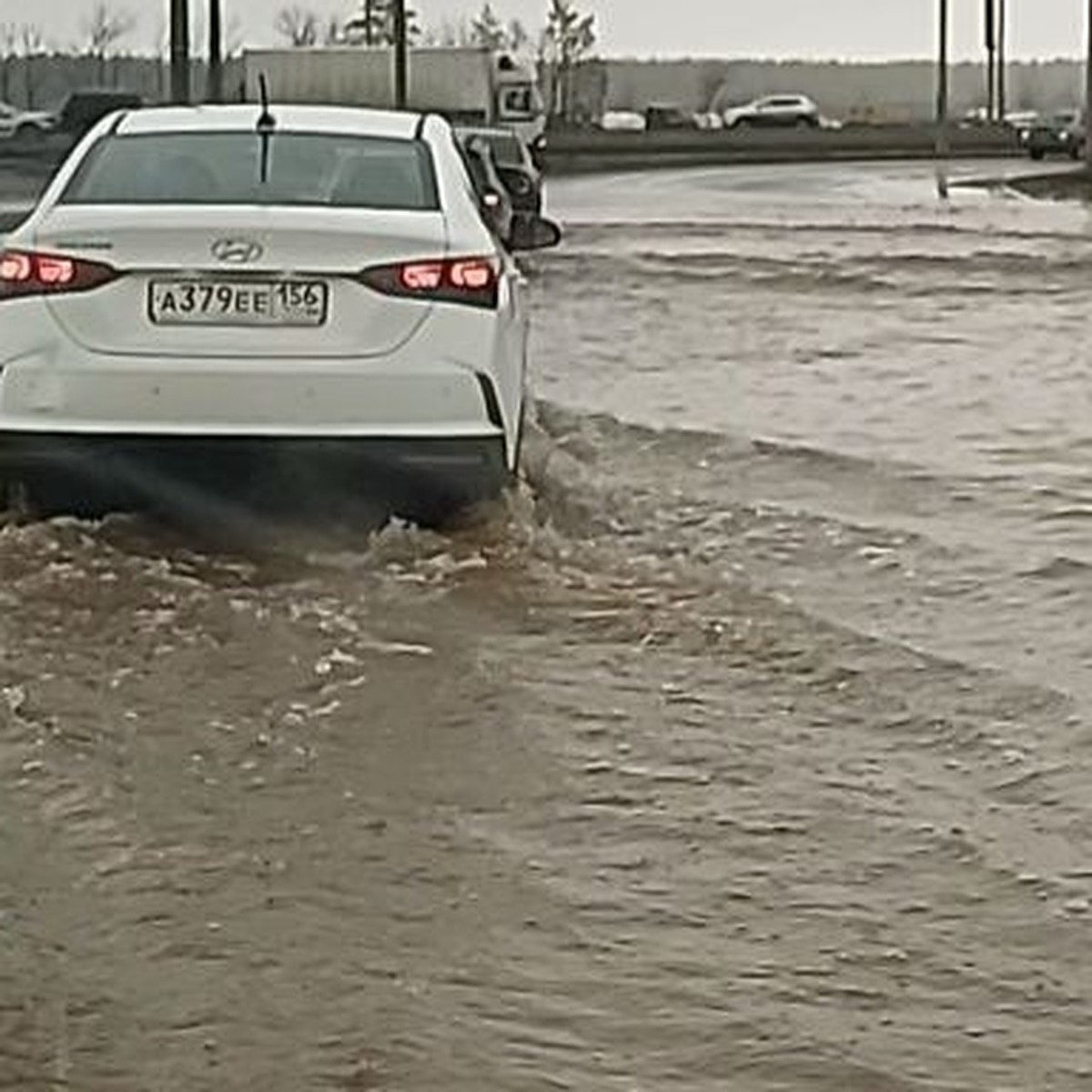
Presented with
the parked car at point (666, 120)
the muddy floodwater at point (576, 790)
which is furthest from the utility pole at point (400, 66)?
the muddy floodwater at point (576, 790)

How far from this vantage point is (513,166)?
27.4m

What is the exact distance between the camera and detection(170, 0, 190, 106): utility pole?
35812mm

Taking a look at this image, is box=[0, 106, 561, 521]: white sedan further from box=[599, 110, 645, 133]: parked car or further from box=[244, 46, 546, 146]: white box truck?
box=[599, 110, 645, 133]: parked car

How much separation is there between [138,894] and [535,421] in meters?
7.38

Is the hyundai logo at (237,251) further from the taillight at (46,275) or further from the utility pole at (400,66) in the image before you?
the utility pole at (400,66)

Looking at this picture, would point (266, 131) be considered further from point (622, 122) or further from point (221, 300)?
point (622, 122)

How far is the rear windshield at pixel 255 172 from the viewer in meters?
8.47

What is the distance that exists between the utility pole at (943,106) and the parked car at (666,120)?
7389 mm

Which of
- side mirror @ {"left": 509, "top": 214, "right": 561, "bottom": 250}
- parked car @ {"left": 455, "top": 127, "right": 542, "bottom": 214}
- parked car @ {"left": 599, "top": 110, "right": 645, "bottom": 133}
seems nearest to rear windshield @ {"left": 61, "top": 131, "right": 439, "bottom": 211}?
side mirror @ {"left": 509, "top": 214, "right": 561, "bottom": 250}

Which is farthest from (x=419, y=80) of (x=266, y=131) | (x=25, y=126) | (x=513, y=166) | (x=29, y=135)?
(x=266, y=131)

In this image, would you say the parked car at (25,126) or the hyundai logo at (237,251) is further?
the parked car at (25,126)

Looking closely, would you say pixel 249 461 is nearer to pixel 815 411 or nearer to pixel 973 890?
pixel 973 890

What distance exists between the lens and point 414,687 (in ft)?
23.4

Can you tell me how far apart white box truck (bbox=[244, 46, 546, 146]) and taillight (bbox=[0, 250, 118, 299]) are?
42.2 metres
